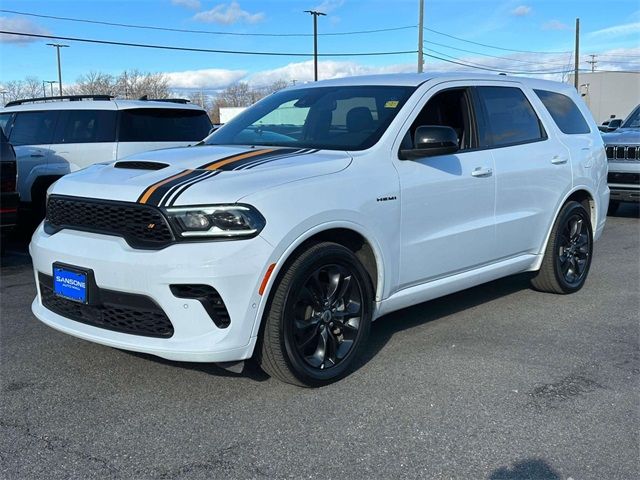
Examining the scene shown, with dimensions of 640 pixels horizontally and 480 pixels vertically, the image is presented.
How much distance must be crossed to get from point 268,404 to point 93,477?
1037mm

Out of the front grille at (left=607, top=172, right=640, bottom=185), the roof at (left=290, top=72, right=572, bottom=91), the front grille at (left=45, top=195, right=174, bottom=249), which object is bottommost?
the front grille at (left=607, top=172, right=640, bottom=185)

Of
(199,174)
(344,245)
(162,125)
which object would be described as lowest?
(344,245)

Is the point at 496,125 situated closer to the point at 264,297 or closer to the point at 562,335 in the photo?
the point at 562,335

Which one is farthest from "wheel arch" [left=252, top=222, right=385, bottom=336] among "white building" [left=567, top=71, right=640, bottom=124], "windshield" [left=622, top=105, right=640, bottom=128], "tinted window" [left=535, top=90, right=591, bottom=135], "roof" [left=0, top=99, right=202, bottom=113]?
"white building" [left=567, top=71, right=640, bottom=124]

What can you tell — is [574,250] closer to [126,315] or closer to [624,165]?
[126,315]

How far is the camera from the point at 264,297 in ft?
11.4

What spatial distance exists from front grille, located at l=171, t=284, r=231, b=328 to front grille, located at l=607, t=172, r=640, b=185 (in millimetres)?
8752

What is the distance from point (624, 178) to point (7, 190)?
8741 mm

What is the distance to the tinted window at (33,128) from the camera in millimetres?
8734

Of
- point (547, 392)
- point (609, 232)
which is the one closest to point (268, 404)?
point (547, 392)

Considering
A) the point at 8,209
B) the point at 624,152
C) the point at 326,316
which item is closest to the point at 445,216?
the point at 326,316

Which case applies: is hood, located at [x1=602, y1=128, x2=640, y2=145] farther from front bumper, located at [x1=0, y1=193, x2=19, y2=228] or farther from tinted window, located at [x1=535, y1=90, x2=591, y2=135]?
front bumper, located at [x1=0, y1=193, x2=19, y2=228]

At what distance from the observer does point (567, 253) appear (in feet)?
19.7

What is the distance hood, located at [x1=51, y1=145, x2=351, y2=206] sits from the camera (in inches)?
136
